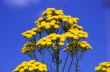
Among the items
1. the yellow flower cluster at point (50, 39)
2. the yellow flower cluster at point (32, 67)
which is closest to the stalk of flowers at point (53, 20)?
the yellow flower cluster at point (50, 39)

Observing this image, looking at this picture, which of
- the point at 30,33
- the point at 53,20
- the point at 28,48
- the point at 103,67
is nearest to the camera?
the point at 103,67

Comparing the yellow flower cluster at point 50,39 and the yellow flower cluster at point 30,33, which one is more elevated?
the yellow flower cluster at point 30,33

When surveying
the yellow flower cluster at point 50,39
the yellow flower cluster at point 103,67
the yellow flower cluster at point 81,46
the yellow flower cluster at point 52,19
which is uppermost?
the yellow flower cluster at point 52,19

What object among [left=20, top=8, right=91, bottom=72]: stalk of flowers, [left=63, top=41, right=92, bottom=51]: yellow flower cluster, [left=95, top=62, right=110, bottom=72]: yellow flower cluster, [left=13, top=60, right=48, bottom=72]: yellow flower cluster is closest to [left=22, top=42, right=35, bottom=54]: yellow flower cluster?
[left=20, top=8, right=91, bottom=72]: stalk of flowers

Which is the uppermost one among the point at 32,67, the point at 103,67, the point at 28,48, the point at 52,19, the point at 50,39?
the point at 52,19

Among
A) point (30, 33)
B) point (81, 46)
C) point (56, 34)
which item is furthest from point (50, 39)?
point (81, 46)

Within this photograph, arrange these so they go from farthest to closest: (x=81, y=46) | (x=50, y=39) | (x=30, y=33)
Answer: (x=81, y=46) → (x=30, y=33) → (x=50, y=39)

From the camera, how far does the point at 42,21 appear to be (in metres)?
26.2

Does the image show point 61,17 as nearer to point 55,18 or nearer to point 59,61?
point 55,18

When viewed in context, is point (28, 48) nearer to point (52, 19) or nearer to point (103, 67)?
point (52, 19)

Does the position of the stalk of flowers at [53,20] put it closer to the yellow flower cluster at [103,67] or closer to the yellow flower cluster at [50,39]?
the yellow flower cluster at [50,39]

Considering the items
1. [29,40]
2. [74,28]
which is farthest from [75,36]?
[29,40]

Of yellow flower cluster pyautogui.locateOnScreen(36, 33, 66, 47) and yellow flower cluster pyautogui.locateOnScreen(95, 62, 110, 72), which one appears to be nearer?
yellow flower cluster pyautogui.locateOnScreen(36, 33, 66, 47)

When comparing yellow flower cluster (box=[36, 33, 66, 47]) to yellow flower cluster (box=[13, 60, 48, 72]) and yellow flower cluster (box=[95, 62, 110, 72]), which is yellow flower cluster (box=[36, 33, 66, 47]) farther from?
yellow flower cluster (box=[95, 62, 110, 72])
